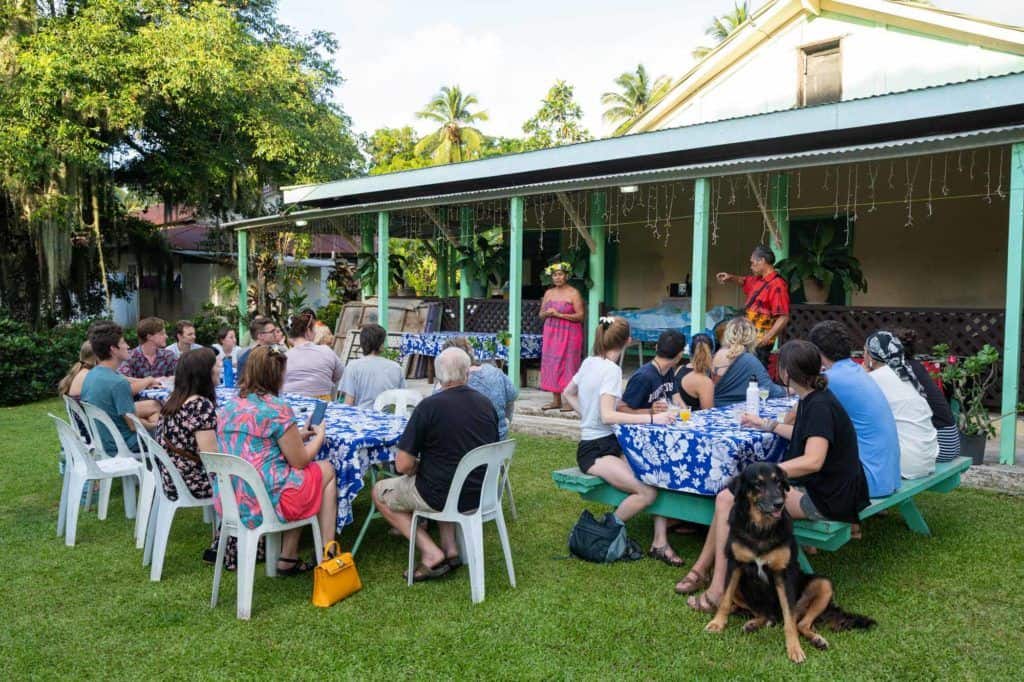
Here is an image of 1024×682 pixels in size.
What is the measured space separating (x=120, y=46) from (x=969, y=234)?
1452 cm

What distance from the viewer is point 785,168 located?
730 cm

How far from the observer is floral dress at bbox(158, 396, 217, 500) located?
4.17m

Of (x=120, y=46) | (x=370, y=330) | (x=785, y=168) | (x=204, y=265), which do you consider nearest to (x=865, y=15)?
(x=785, y=168)

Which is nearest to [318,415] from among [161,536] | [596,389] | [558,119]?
→ [161,536]

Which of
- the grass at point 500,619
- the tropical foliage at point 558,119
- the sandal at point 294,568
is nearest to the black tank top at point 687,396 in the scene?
the grass at point 500,619

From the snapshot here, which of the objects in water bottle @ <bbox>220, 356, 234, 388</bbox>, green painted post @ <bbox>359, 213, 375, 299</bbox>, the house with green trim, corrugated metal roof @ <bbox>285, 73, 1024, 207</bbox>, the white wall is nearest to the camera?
water bottle @ <bbox>220, 356, 234, 388</bbox>

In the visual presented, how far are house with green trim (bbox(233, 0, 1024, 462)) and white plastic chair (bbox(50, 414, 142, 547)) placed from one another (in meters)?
5.13

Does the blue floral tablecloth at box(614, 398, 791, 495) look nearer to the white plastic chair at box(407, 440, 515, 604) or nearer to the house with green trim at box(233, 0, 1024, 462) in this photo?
the white plastic chair at box(407, 440, 515, 604)

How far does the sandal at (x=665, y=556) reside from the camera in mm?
4340

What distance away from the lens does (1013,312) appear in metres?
5.93

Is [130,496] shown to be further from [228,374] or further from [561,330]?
[561,330]

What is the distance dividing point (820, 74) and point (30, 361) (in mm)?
13046

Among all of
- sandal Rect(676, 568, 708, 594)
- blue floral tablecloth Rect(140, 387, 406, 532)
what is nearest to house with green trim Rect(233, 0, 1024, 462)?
sandal Rect(676, 568, 708, 594)

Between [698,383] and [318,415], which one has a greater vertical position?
[698,383]
